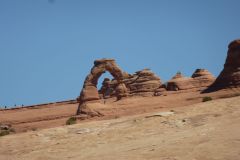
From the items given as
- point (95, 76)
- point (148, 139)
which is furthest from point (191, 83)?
point (148, 139)

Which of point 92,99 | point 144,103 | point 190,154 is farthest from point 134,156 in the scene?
point 144,103

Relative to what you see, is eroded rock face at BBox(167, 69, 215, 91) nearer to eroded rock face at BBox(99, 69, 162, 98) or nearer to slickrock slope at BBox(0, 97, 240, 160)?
eroded rock face at BBox(99, 69, 162, 98)

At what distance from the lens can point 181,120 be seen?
15266mm

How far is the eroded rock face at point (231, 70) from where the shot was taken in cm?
3588

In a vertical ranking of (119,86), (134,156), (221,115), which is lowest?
(134,156)

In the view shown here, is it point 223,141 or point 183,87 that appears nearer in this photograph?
point 223,141

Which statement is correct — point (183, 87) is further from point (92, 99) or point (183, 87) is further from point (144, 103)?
point (92, 99)

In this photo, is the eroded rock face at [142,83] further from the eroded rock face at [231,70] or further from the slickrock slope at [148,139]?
the slickrock slope at [148,139]

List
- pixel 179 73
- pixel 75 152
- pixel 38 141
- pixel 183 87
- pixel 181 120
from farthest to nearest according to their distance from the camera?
1. pixel 179 73
2. pixel 183 87
3. pixel 38 141
4. pixel 181 120
5. pixel 75 152

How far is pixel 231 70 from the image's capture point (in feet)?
122

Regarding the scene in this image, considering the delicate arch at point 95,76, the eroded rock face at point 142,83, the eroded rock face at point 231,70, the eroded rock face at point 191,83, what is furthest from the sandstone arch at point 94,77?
the eroded rock face at point 142,83

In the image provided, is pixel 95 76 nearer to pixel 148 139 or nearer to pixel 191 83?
pixel 191 83

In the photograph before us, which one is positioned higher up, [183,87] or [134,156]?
[183,87]

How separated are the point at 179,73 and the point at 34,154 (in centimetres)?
5018
